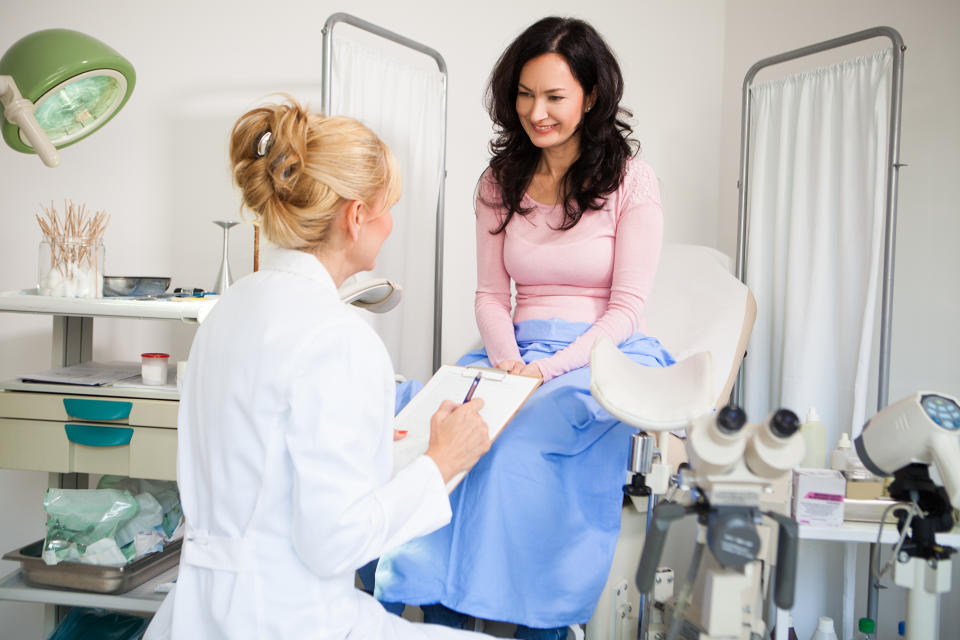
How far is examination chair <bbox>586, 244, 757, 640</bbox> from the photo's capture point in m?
1.34

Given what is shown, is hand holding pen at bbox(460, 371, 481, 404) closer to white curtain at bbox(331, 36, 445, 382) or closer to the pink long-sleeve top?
the pink long-sleeve top

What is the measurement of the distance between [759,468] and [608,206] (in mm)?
892

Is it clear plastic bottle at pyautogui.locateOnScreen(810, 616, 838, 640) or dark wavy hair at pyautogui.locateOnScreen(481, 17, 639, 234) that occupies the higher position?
dark wavy hair at pyautogui.locateOnScreen(481, 17, 639, 234)

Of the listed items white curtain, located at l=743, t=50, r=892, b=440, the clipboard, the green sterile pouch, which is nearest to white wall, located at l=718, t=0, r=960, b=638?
white curtain, located at l=743, t=50, r=892, b=440

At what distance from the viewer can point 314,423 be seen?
0.79m

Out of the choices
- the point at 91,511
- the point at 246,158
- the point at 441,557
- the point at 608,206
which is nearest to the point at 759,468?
the point at 441,557

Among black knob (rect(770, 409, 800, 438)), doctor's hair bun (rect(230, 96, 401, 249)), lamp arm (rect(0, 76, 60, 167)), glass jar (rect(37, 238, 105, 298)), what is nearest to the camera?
black knob (rect(770, 409, 800, 438))

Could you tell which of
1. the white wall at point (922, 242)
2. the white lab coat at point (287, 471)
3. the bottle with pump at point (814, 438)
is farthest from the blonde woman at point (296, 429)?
the white wall at point (922, 242)

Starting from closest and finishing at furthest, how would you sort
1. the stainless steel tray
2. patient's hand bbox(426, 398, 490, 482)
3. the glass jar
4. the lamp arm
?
1. patient's hand bbox(426, 398, 490, 482)
2. the lamp arm
3. the stainless steel tray
4. the glass jar

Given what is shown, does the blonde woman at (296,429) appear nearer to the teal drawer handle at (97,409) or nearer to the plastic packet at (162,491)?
the teal drawer handle at (97,409)

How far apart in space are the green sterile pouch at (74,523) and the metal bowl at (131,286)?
0.47 metres

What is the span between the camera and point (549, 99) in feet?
5.17

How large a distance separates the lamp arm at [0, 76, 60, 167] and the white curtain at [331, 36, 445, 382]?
2.76 ft

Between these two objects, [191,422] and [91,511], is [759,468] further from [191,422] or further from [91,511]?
[91,511]
